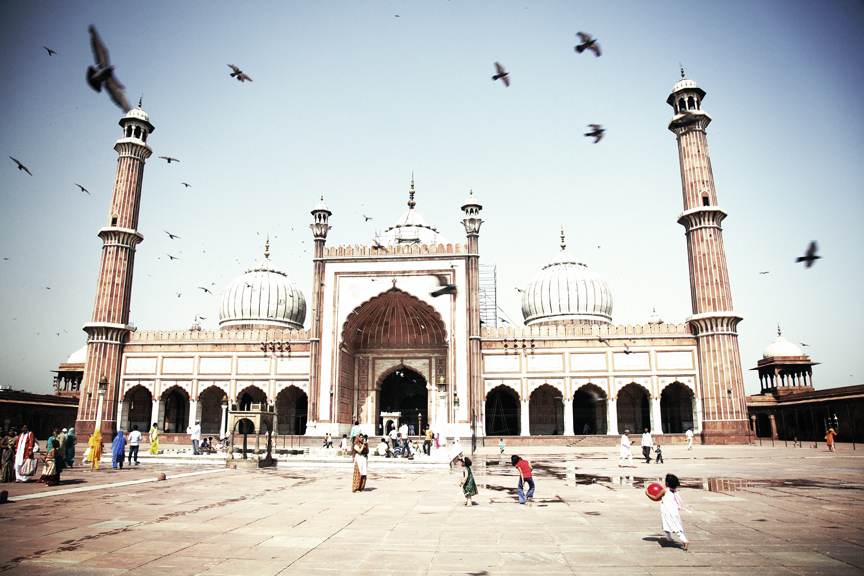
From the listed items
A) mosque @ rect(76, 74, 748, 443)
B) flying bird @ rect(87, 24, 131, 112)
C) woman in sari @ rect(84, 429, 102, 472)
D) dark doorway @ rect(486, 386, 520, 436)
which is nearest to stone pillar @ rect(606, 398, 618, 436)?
mosque @ rect(76, 74, 748, 443)

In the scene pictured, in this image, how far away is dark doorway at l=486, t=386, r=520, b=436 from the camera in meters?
31.8

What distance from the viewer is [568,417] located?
2852 cm

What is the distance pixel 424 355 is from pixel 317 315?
591 centimetres

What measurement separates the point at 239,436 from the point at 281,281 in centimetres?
1184

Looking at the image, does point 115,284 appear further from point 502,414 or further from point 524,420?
point 524,420

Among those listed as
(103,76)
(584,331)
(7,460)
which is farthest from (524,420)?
(103,76)

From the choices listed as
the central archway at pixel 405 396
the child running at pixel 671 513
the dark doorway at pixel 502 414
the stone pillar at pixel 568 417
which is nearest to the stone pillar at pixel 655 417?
the stone pillar at pixel 568 417

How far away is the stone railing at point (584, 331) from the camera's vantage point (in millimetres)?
28984

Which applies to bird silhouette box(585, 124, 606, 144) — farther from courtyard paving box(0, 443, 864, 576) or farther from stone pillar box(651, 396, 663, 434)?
stone pillar box(651, 396, 663, 434)

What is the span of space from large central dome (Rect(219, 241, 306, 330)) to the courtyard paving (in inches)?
971

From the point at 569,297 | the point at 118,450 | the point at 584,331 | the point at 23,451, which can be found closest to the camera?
the point at 23,451

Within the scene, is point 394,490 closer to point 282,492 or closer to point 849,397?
point 282,492

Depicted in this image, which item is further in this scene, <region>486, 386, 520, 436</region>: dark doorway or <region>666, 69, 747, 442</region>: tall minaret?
<region>486, 386, 520, 436</region>: dark doorway

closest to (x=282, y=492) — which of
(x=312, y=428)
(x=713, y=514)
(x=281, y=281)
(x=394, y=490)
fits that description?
(x=394, y=490)
